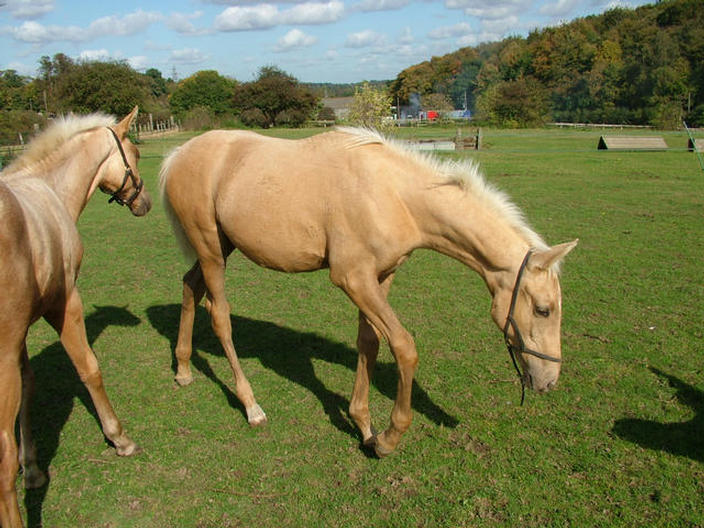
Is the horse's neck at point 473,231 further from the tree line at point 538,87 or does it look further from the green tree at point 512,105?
the green tree at point 512,105

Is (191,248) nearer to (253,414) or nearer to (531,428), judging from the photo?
(253,414)

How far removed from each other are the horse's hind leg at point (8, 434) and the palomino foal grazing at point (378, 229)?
1795 millimetres

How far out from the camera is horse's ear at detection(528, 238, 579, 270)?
2.92 metres

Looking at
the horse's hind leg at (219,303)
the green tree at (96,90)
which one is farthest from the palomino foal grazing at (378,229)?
the green tree at (96,90)

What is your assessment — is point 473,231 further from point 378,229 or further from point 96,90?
point 96,90

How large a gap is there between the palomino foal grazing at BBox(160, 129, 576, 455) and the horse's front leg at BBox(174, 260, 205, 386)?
816 mm

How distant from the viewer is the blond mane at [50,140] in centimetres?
386

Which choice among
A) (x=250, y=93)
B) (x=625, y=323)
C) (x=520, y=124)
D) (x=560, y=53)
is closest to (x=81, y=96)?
(x=250, y=93)

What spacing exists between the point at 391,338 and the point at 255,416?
1.42 m

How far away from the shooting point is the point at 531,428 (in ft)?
12.5

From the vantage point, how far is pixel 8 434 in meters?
2.36

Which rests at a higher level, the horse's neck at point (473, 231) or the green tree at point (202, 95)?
the green tree at point (202, 95)

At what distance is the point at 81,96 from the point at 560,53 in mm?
62763

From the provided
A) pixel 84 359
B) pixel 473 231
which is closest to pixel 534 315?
pixel 473 231
